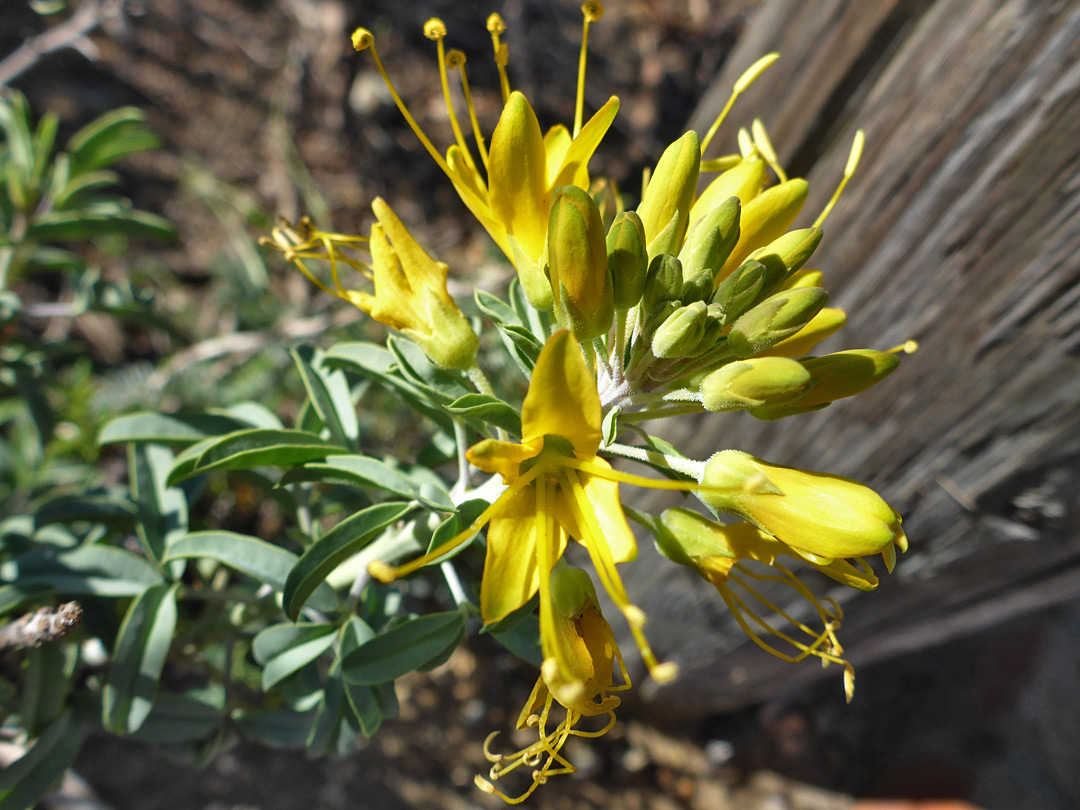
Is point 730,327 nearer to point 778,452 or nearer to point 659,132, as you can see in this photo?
point 778,452

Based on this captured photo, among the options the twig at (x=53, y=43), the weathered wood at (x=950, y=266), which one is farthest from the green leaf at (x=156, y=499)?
the twig at (x=53, y=43)

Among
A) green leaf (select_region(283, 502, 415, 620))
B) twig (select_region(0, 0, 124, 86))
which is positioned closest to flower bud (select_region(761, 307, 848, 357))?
green leaf (select_region(283, 502, 415, 620))

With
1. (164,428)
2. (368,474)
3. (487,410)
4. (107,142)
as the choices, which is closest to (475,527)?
(487,410)

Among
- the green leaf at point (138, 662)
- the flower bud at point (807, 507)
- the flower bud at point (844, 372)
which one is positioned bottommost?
the green leaf at point (138, 662)

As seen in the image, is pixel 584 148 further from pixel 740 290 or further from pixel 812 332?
pixel 812 332

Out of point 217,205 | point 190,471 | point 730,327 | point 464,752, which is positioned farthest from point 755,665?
point 217,205

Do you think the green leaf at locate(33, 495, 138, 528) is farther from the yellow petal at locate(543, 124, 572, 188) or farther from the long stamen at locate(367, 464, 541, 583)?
the yellow petal at locate(543, 124, 572, 188)

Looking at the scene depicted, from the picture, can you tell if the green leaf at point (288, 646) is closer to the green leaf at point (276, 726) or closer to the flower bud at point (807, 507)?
the green leaf at point (276, 726)
